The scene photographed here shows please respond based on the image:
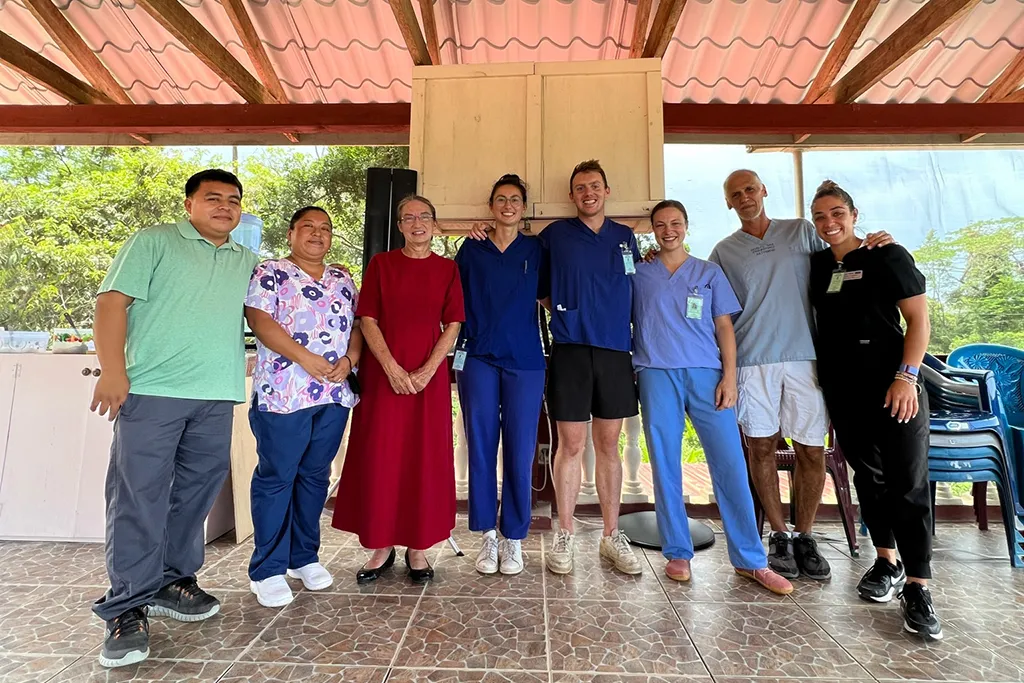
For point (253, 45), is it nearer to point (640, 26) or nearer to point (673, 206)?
point (640, 26)

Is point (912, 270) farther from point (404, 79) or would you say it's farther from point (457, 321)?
point (404, 79)

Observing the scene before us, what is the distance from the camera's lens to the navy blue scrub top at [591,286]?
195 centimetres

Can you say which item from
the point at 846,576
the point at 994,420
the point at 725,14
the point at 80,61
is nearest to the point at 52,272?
the point at 80,61

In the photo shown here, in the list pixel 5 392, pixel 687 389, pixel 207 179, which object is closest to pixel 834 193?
pixel 687 389

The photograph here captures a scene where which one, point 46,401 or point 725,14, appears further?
point 725,14

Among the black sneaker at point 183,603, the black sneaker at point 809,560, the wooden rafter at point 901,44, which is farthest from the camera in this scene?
the wooden rafter at point 901,44

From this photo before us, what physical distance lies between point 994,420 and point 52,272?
1107cm

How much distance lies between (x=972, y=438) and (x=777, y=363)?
112cm

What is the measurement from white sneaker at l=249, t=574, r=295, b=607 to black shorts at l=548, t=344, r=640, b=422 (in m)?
1.25

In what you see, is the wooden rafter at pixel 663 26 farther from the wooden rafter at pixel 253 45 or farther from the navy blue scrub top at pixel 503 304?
the wooden rafter at pixel 253 45

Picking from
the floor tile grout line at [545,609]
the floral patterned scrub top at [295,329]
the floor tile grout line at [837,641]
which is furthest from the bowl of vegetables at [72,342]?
the floor tile grout line at [837,641]

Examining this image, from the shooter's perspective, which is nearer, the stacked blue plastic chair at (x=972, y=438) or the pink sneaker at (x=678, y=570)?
the pink sneaker at (x=678, y=570)

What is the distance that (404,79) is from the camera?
3559 mm

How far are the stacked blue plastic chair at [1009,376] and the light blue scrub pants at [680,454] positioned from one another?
5.48ft
